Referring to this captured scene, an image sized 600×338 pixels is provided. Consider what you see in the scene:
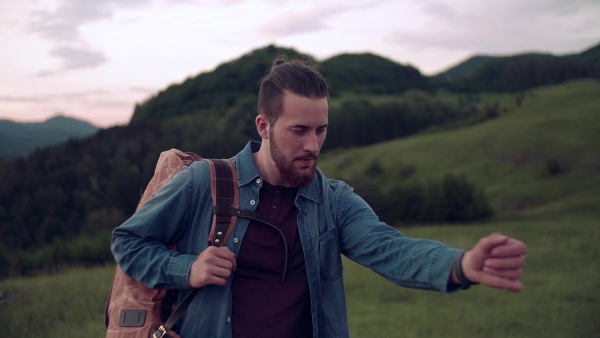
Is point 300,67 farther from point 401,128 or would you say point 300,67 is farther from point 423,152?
point 401,128

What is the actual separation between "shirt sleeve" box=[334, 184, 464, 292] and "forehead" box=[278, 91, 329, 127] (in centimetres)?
47

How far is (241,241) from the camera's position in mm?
2824

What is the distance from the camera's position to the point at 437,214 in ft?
168

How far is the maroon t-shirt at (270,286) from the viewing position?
2742mm

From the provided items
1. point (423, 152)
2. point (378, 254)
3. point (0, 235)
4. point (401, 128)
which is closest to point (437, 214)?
point (423, 152)

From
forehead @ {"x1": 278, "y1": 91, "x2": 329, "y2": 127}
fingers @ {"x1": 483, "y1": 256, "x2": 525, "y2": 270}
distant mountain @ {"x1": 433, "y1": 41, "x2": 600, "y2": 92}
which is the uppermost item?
distant mountain @ {"x1": 433, "y1": 41, "x2": 600, "y2": 92}

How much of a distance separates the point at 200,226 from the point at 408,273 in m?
1.06

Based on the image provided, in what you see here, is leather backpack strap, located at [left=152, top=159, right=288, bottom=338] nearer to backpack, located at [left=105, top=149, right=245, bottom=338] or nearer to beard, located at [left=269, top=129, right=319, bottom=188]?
backpack, located at [left=105, top=149, right=245, bottom=338]

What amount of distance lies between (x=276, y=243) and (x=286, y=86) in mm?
808

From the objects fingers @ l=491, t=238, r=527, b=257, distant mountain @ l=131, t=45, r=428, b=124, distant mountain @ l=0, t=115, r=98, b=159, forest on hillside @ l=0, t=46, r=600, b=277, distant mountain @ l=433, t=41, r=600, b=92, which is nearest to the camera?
fingers @ l=491, t=238, r=527, b=257

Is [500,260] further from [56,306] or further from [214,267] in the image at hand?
[56,306]

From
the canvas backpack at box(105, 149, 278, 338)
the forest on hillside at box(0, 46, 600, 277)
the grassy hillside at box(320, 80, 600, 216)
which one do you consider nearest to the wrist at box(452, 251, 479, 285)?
the canvas backpack at box(105, 149, 278, 338)

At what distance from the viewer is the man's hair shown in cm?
288

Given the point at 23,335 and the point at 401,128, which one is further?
the point at 401,128
